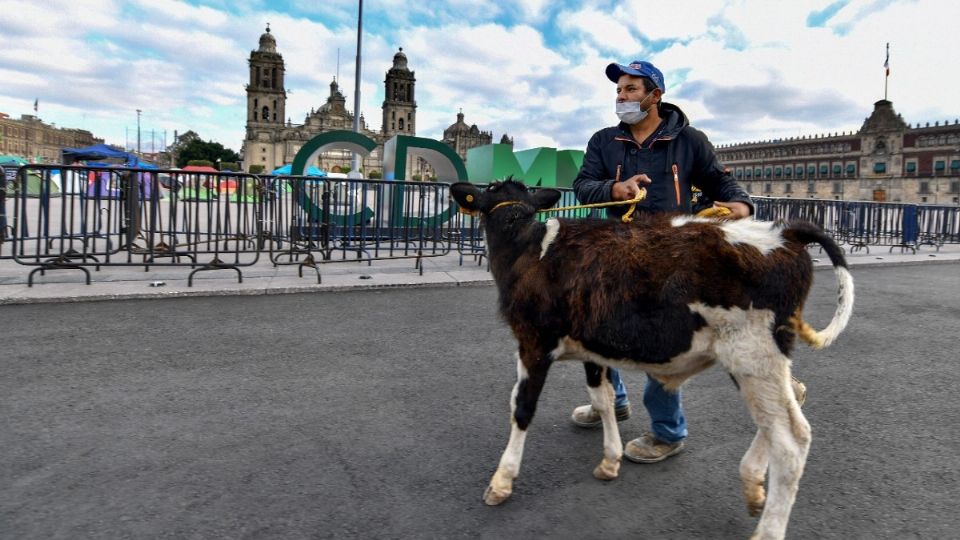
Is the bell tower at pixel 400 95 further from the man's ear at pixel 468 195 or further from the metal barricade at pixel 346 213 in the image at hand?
the man's ear at pixel 468 195

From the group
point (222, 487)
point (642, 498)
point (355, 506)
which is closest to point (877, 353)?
point (642, 498)

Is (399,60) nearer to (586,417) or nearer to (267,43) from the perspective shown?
(267,43)

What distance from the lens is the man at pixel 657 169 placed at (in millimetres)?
3047

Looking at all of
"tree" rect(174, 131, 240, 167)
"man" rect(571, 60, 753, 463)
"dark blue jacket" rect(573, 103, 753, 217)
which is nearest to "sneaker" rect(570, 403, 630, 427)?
"man" rect(571, 60, 753, 463)

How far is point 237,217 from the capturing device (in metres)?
10.6

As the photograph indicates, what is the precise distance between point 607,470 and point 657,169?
158 centimetres

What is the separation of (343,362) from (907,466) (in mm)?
3726

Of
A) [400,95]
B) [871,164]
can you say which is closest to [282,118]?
[400,95]

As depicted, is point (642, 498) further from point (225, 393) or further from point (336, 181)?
point (336, 181)

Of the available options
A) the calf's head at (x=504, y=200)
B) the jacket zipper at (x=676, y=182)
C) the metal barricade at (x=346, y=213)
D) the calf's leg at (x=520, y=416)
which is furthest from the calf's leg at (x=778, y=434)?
the metal barricade at (x=346, y=213)

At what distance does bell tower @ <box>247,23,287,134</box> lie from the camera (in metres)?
112

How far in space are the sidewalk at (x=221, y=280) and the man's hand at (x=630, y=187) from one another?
5812 millimetres

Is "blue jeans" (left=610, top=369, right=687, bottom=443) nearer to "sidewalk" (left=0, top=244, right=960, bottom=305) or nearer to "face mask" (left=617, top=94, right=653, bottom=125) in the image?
"face mask" (left=617, top=94, right=653, bottom=125)

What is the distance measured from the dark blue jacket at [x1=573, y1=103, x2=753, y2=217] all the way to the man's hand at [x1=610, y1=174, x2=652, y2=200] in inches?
4.0
